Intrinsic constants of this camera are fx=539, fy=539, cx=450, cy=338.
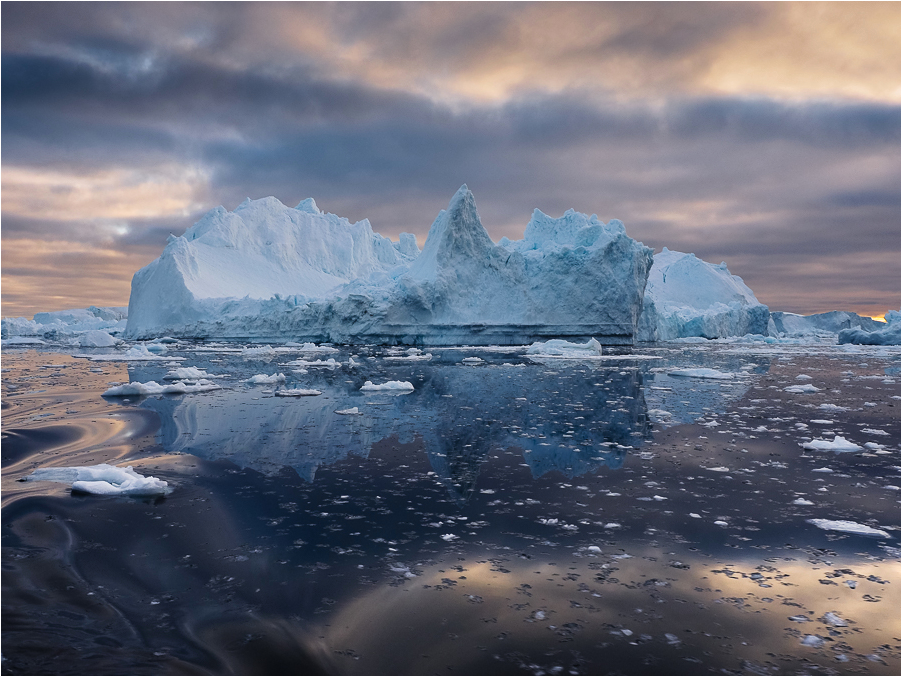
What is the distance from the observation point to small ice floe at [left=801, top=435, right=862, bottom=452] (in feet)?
18.9

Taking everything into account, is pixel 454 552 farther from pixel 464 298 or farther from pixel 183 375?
Result: pixel 464 298

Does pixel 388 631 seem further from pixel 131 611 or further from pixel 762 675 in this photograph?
pixel 762 675

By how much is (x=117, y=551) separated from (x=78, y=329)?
2312 inches

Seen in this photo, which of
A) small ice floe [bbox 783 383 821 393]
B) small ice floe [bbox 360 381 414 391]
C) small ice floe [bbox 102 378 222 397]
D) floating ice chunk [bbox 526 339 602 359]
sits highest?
floating ice chunk [bbox 526 339 602 359]

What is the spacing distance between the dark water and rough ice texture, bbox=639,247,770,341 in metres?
32.8

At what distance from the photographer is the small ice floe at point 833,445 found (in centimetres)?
577

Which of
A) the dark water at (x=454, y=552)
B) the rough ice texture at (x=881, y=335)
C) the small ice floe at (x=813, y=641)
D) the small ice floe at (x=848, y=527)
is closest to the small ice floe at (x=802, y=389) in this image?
the dark water at (x=454, y=552)

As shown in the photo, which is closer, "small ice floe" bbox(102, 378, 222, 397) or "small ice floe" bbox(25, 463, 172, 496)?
"small ice floe" bbox(25, 463, 172, 496)

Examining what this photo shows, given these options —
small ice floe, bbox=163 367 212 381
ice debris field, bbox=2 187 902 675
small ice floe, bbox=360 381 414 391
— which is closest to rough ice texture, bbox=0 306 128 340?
small ice floe, bbox=163 367 212 381

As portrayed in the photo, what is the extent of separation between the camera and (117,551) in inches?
129

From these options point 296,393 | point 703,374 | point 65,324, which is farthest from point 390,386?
point 65,324

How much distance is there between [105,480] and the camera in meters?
4.49

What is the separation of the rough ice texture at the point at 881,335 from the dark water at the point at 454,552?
3241 centimetres

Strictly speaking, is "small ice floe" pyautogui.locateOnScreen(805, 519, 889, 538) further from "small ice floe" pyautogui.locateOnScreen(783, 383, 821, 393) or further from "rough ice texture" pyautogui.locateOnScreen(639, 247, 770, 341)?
"rough ice texture" pyautogui.locateOnScreen(639, 247, 770, 341)
